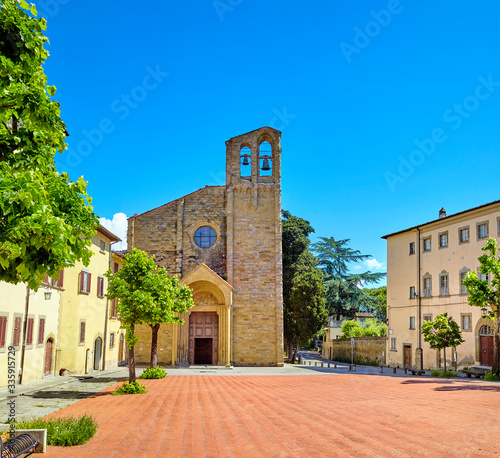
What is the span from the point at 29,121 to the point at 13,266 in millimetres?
2147

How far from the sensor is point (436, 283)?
3841cm

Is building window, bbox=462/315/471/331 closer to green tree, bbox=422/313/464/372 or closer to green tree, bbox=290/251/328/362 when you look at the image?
green tree, bbox=422/313/464/372

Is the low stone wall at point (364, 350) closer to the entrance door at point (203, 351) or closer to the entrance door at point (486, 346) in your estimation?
the entrance door at point (486, 346)

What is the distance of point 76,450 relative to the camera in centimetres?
938

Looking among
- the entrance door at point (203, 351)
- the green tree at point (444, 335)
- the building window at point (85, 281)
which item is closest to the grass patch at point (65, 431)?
the building window at point (85, 281)

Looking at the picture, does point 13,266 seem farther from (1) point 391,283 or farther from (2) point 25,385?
(1) point 391,283

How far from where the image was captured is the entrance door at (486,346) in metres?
32.0

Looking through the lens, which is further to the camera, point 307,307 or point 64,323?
point 307,307

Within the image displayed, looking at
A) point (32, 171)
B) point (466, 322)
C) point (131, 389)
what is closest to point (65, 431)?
point (32, 171)

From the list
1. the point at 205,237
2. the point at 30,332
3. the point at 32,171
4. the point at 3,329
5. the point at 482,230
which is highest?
the point at 482,230

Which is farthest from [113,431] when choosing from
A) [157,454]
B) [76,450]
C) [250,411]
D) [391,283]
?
[391,283]

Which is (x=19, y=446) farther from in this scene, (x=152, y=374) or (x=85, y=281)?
(x=85, y=281)

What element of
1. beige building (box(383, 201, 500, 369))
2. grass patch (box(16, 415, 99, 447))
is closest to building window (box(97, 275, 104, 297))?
grass patch (box(16, 415, 99, 447))

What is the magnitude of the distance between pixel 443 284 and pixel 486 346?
640 centimetres
